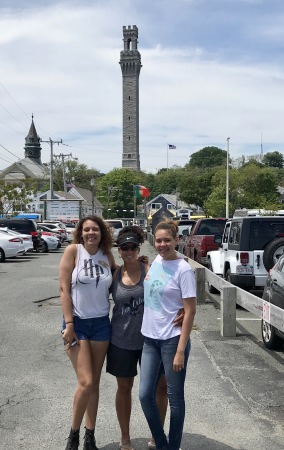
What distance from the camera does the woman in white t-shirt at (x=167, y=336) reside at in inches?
149

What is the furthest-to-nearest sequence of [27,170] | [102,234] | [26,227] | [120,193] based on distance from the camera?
[27,170] < [120,193] < [26,227] < [102,234]

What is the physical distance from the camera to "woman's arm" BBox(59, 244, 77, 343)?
4000 mm

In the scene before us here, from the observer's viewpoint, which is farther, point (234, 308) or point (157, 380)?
point (234, 308)

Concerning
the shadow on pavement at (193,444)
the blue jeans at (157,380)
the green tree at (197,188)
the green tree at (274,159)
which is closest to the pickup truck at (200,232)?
the shadow on pavement at (193,444)

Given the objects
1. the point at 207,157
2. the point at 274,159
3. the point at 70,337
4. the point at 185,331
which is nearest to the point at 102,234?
the point at 70,337

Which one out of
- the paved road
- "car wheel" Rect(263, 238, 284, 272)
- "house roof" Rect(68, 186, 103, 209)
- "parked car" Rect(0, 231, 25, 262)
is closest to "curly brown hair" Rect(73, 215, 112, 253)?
the paved road

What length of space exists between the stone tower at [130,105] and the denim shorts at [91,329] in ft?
429

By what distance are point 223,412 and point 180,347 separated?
68.0 inches

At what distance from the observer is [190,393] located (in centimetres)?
→ 569

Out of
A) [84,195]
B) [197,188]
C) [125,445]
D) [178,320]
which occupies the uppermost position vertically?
[84,195]

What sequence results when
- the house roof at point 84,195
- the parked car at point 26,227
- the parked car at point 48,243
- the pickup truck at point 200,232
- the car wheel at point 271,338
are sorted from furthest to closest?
1. the house roof at point 84,195
2. the parked car at point 48,243
3. the parked car at point 26,227
4. the pickup truck at point 200,232
5. the car wheel at point 271,338

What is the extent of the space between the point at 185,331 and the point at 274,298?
3896mm

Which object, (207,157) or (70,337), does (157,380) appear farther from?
(207,157)

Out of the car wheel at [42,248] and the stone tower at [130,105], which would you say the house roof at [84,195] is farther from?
the car wheel at [42,248]
